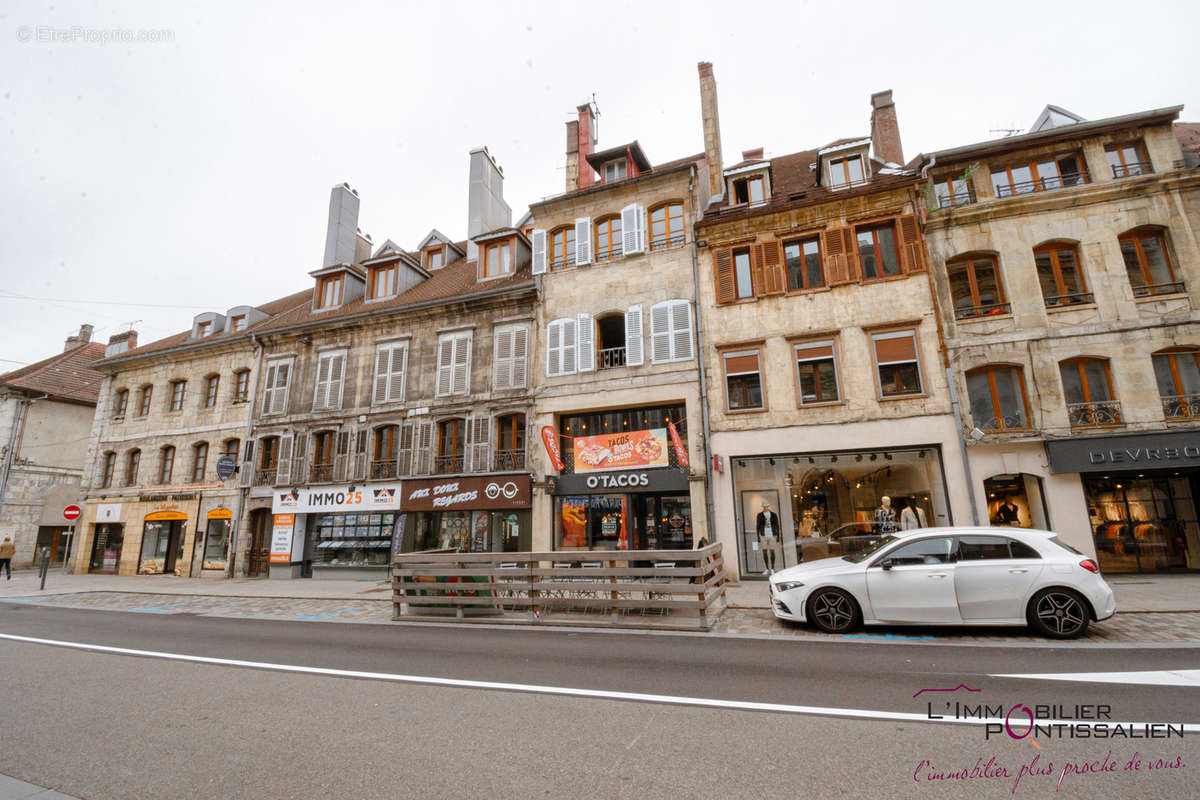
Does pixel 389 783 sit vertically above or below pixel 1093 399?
below

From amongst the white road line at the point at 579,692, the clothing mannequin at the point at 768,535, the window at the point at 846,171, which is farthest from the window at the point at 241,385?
the window at the point at 846,171

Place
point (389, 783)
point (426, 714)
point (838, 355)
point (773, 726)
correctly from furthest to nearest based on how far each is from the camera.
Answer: point (838, 355) < point (426, 714) < point (773, 726) < point (389, 783)

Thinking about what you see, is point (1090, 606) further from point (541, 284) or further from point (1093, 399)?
point (541, 284)

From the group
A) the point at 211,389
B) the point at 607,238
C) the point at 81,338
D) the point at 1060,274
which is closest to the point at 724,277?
the point at 607,238

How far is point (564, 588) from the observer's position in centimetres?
921

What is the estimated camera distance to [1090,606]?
7105 mm

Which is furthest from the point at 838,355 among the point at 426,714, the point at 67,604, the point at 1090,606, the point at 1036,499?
the point at 67,604

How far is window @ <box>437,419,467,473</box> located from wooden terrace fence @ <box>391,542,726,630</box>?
7.77m

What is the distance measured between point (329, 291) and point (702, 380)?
17294 mm

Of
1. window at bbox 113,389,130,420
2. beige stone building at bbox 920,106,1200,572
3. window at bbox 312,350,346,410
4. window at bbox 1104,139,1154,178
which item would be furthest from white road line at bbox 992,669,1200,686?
window at bbox 113,389,130,420

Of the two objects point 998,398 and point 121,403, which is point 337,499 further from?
point 998,398

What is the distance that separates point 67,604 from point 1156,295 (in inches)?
1143

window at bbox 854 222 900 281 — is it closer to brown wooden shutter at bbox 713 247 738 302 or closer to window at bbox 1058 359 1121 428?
brown wooden shutter at bbox 713 247 738 302

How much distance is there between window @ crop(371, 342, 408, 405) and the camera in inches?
782
